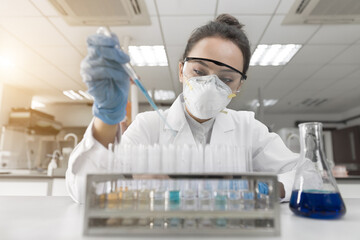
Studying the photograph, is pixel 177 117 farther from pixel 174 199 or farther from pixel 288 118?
pixel 288 118

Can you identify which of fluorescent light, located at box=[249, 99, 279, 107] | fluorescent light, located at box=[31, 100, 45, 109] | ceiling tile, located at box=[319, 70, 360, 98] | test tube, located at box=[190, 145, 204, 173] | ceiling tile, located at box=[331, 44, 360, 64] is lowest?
test tube, located at box=[190, 145, 204, 173]

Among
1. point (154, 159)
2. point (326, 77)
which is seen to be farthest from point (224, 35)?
point (326, 77)

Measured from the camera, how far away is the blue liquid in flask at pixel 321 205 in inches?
22.1

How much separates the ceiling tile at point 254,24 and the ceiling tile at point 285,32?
0.07 metres

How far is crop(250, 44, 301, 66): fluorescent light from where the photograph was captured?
3.33m

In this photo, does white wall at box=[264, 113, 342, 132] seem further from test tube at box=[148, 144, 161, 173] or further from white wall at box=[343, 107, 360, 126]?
test tube at box=[148, 144, 161, 173]

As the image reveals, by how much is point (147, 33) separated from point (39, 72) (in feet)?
7.52

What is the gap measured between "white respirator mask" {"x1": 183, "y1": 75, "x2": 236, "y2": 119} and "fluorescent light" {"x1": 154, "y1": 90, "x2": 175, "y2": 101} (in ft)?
14.2

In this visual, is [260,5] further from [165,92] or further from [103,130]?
[165,92]

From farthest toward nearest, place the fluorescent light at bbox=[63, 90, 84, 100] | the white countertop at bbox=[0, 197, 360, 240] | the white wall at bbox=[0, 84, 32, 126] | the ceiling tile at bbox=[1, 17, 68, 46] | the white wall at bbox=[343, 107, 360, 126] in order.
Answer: the white wall at bbox=[343, 107, 360, 126] → the fluorescent light at bbox=[63, 90, 84, 100] → the white wall at bbox=[0, 84, 32, 126] → the ceiling tile at bbox=[1, 17, 68, 46] → the white countertop at bbox=[0, 197, 360, 240]

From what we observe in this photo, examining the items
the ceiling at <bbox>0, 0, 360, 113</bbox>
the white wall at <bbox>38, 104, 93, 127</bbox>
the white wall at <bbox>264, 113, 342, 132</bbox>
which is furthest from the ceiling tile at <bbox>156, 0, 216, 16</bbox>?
the white wall at <bbox>264, 113, 342, 132</bbox>

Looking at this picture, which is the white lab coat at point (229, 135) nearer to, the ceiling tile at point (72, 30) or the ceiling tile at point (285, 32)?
the ceiling tile at point (285, 32)

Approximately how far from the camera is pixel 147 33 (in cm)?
300

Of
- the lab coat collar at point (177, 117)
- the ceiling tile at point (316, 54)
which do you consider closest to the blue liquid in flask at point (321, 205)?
the lab coat collar at point (177, 117)
